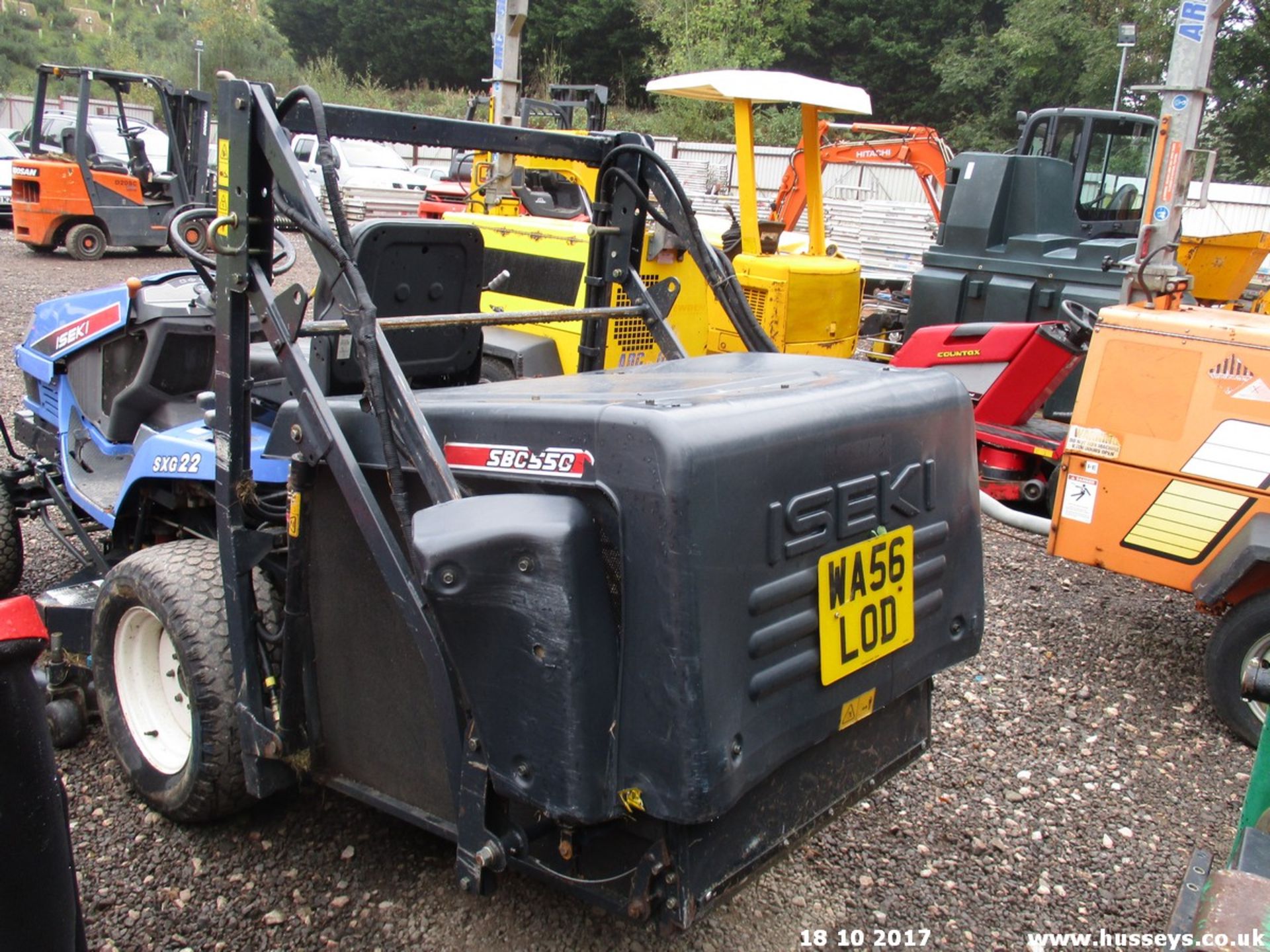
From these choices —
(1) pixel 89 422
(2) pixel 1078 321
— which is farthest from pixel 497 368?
(2) pixel 1078 321

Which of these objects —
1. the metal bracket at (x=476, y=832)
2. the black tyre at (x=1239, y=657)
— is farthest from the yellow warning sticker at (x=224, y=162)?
the black tyre at (x=1239, y=657)

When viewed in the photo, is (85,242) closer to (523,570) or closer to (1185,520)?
(1185,520)

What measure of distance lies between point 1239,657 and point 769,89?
16.1 feet

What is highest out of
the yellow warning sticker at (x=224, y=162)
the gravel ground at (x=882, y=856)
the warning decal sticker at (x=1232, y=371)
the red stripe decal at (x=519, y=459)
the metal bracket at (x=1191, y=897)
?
the yellow warning sticker at (x=224, y=162)

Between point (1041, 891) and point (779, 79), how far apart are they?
231 inches

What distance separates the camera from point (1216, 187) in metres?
19.5

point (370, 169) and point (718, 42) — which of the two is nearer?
point (370, 169)

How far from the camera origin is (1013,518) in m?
5.68

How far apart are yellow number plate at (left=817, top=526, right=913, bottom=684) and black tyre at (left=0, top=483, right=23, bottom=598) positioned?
11.4 feet

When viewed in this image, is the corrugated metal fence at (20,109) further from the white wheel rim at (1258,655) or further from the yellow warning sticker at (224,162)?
the white wheel rim at (1258,655)

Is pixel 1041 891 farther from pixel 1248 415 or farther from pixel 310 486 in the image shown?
pixel 310 486

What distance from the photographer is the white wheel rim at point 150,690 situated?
121 inches

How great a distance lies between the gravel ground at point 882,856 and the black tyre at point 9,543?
1147 millimetres

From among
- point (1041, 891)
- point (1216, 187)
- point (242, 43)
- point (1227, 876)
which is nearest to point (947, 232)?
point (1041, 891)
